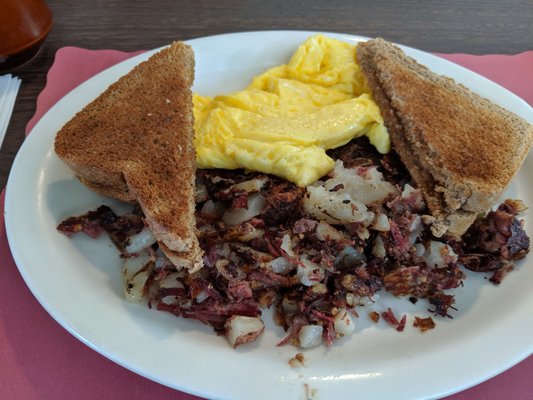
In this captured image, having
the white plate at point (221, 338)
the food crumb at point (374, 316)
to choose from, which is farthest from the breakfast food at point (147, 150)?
the food crumb at point (374, 316)

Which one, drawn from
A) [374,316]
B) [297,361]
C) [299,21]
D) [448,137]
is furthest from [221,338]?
[299,21]

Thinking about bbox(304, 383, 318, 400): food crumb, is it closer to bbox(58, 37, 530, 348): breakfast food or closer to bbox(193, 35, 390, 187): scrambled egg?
bbox(58, 37, 530, 348): breakfast food

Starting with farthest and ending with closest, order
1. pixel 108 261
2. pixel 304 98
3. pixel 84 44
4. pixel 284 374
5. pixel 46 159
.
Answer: pixel 84 44
pixel 304 98
pixel 46 159
pixel 108 261
pixel 284 374

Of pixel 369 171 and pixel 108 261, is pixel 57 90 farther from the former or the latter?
pixel 369 171

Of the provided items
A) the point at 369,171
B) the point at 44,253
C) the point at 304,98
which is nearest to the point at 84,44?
the point at 304,98

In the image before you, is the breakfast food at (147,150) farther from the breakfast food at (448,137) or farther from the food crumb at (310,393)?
the breakfast food at (448,137)

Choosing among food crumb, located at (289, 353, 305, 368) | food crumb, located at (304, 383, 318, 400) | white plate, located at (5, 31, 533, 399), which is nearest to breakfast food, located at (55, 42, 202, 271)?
white plate, located at (5, 31, 533, 399)
